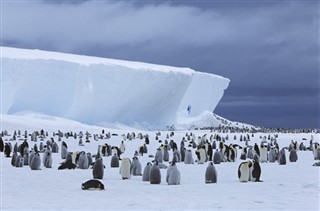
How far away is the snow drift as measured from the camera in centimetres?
3622

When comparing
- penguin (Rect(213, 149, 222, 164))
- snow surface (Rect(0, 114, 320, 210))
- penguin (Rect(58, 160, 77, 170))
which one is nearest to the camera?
snow surface (Rect(0, 114, 320, 210))

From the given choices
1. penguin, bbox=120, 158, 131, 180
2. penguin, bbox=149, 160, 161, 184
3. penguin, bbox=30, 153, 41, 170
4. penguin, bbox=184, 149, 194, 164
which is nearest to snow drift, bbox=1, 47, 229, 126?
penguin, bbox=184, 149, 194, 164

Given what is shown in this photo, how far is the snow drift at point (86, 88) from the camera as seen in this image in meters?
36.2

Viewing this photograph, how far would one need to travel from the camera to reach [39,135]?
24859mm

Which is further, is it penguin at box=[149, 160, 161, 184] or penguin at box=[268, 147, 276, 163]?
penguin at box=[268, 147, 276, 163]

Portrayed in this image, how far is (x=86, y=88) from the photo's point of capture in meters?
37.5

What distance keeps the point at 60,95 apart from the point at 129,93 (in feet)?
17.2

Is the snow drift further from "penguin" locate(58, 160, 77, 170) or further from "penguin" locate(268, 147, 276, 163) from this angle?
"penguin" locate(58, 160, 77, 170)

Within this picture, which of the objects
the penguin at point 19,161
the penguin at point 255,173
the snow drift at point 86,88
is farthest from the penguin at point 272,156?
the snow drift at point 86,88

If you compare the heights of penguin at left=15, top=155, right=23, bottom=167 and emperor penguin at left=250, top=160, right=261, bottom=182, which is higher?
penguin at left=15, top=155, right=23, bottom=167

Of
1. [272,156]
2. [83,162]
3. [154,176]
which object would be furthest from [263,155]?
[154,176]

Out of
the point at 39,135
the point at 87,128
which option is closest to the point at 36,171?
the point at 39,135

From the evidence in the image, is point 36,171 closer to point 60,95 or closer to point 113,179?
point 113,179

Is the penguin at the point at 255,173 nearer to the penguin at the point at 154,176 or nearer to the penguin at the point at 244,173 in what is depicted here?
the penguin at the point at 244,173
